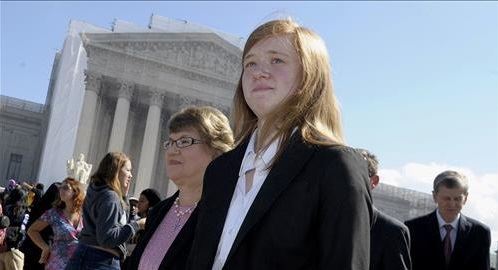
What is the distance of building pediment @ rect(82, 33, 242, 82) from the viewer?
116ft

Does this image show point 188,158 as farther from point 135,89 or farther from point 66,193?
point 135,89

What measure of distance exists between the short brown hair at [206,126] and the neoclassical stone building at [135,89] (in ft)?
103

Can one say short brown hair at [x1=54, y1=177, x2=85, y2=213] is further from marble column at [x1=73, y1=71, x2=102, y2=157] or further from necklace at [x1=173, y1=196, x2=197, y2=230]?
marble column at [x1=73, y1=71, x2=102, y2=157]

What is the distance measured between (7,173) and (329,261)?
5031cm

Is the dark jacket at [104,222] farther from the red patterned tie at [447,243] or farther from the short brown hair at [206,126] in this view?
the red patterned tie at [447,243]

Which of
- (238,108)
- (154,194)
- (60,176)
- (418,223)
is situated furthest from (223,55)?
(238,108)

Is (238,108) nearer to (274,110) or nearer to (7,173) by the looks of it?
(274,110)

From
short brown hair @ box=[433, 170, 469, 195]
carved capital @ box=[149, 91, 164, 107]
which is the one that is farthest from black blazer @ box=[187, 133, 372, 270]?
carved capital @ box=[149, 91, 164, 107]

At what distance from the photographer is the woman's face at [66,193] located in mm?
5762

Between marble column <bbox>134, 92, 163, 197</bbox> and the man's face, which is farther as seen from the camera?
marble column <bbox>134, 92, 163, 197</bbox>

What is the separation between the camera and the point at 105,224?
402cm

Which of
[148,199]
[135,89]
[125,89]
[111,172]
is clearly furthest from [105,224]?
[135,89]

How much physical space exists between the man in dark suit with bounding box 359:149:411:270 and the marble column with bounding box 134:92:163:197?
103 ft

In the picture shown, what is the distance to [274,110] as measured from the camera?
1685 mm
